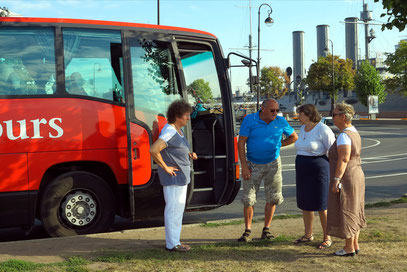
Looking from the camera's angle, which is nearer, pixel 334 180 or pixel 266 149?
pixel 334 180

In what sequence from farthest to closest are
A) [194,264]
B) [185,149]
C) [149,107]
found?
[149,107] → [185,149] → [194,264]

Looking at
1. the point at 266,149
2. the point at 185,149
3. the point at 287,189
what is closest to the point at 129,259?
the point at 185,149

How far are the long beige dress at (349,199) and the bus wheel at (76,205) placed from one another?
10.2ft

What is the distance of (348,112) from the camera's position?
5770 millimetres

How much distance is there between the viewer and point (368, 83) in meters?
68.0

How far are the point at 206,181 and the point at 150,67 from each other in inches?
78.5

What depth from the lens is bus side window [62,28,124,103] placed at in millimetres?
7164

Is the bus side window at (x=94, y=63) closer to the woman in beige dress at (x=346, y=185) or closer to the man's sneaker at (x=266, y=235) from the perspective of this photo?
the man's sneaker at (x=266, y=235)

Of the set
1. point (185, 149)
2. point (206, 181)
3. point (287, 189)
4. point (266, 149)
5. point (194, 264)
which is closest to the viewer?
point (194, 264)

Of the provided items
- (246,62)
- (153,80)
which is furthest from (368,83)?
(153,80)

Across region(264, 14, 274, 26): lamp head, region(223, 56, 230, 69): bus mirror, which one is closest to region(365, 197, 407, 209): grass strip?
region(223, 56, 230, 69): bus mirror

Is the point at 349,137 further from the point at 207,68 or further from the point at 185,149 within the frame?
the point at 207,68

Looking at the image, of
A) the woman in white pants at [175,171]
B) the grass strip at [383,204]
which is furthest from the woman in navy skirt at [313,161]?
the grass strip at [383,204]

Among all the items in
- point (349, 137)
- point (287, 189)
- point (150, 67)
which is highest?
point (150, 67)
